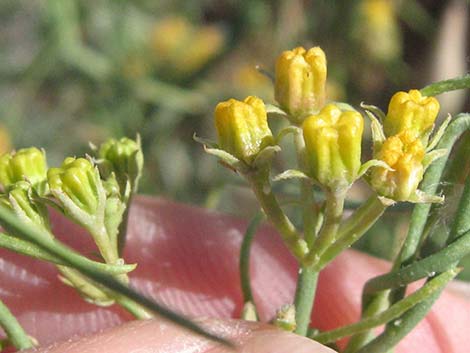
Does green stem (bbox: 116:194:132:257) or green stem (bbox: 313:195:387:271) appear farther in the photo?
green stem (bbox: 116:194:132:257)

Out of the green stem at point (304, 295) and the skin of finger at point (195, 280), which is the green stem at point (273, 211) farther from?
the skin of finger at point (195, 280)

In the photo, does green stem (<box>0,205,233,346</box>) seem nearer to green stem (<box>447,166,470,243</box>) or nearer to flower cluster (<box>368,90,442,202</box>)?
flower cluster (<box>368,90,442,202</box>)

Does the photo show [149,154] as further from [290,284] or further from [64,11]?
[290,284]

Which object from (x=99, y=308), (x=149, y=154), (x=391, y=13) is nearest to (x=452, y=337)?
(x=99, y=308)

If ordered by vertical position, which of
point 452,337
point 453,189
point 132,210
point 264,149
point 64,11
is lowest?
point 452,337

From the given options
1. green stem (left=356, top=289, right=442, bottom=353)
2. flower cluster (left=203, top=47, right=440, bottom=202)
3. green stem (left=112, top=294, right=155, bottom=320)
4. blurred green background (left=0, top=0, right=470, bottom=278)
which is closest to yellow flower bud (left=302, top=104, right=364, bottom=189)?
flower cluster (left=203, top=47, right=440, bottom=202)

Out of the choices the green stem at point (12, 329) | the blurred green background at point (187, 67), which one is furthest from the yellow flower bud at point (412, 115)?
the blurred green background at point (187, 67)

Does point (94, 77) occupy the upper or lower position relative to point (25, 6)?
lower

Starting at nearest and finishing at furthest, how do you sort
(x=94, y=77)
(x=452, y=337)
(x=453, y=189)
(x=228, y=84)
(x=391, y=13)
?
(x=453, y=189) < (x=452, y=337) < (x=94, y=77) < (x=391, y=13) < (x=228, y=84)
